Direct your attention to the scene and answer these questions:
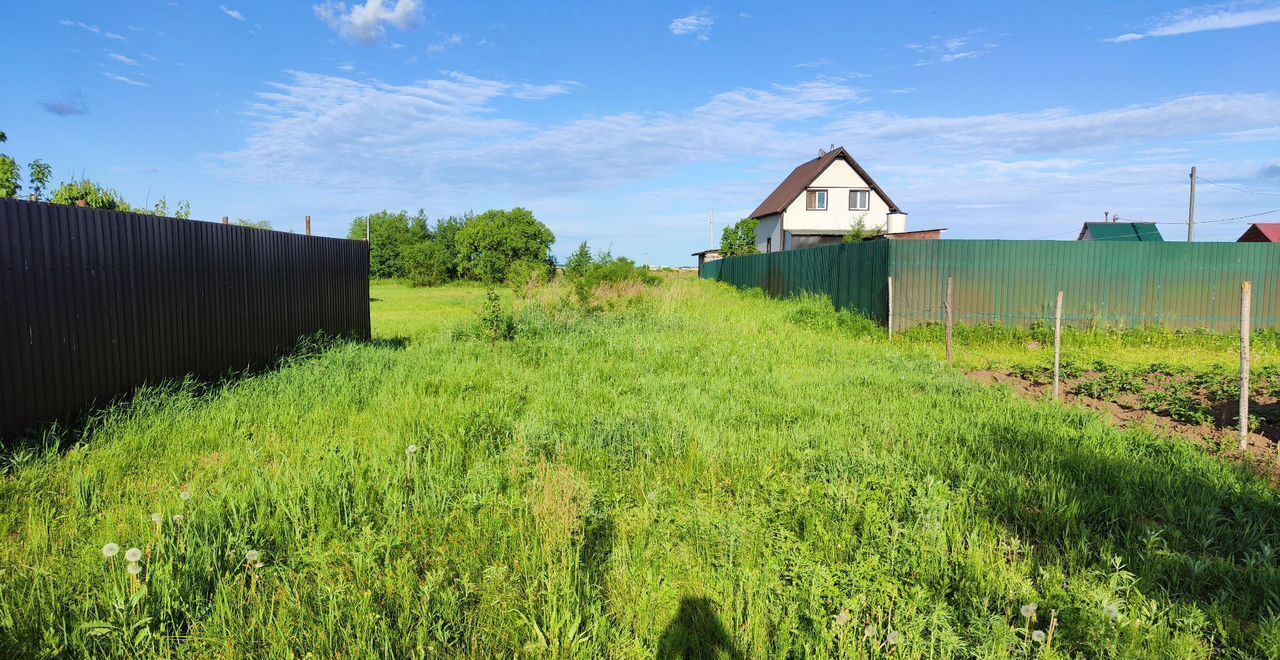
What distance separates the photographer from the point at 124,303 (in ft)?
20.5

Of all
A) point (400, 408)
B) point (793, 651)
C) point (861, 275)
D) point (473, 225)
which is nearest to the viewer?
point (793, 651)

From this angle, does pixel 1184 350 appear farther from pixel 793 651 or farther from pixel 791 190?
pixel 791 190

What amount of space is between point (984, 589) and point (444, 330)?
34.6 ft

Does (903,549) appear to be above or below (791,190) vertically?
below

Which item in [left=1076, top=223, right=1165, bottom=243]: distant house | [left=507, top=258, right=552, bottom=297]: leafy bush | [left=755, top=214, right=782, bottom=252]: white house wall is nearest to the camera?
[left=507, top=258, right=552, bottom=297]: leafy bush

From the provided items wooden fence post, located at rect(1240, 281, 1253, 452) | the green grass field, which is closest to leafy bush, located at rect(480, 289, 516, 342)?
the green grass field

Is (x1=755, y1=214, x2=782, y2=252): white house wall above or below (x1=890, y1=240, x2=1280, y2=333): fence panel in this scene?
above

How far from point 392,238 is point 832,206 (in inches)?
1913

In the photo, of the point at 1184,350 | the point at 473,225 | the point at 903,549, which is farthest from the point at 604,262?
the point at 473,225

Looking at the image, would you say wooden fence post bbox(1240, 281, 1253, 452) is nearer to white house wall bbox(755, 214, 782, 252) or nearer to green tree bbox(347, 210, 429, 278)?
white house wall bbox(755, 214, 782, 252)

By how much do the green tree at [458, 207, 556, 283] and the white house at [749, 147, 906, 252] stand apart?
27.2 m

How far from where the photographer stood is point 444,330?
11984 mm

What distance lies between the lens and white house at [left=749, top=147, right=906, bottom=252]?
3509 cm

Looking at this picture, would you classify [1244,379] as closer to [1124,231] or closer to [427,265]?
[1124,231]
